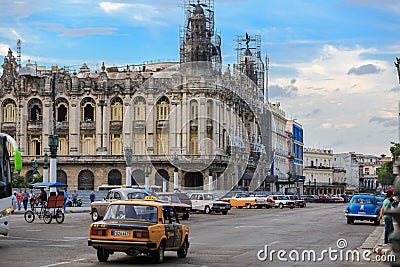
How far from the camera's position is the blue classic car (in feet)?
105

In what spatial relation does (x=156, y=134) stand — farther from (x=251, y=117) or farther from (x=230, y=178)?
(x=251, y=117)

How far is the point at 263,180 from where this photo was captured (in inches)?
3770

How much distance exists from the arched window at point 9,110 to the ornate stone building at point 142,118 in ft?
0.40

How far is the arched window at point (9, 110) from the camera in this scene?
84562mm

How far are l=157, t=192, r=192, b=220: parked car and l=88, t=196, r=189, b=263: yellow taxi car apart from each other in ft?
60.4

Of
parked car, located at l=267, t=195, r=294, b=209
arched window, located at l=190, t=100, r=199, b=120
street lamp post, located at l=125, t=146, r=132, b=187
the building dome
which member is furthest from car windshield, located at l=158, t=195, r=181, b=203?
the building dome

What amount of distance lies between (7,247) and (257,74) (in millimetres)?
81625

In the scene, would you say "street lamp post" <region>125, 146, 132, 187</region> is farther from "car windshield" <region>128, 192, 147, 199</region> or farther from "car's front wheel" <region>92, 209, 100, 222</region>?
"car's front wheel" <region>92, 209, 100, 222</region>

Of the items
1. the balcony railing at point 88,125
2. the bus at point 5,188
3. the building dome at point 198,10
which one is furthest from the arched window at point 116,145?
the bus at point 5,188

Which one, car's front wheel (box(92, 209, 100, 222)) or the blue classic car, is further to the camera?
car's front wheel (box(92, 209, 100, 222))

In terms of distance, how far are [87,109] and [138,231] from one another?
231 ft

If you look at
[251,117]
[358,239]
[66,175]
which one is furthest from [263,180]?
[358,239]

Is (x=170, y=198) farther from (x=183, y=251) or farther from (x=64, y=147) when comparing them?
(x=64, y=147)

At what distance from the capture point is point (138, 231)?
1411 cm
